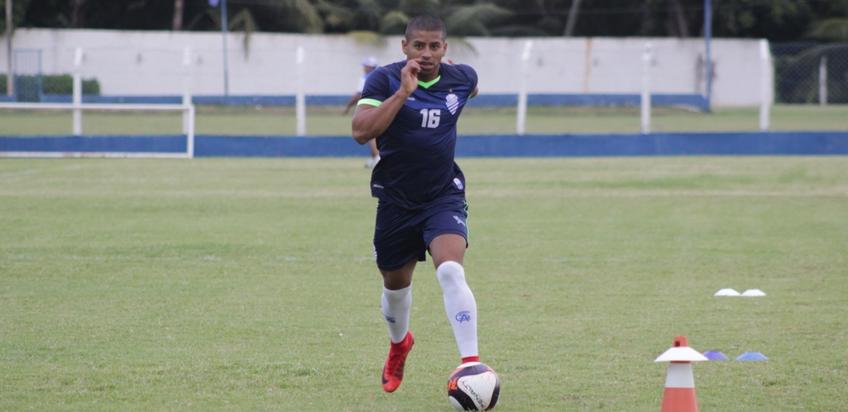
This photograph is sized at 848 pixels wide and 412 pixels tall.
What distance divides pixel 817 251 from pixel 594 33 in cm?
4430

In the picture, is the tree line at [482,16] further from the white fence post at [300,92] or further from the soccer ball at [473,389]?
the soccer ball at [473,389]

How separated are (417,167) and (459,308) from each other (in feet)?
2.59

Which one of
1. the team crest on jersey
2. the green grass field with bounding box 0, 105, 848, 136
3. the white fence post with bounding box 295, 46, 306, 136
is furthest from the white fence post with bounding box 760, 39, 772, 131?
the team crest on jersey

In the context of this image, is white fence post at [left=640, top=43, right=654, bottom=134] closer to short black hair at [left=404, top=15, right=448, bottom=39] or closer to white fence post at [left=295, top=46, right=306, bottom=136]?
white fence post at [left=295, top=46, right=306, bottom=136]

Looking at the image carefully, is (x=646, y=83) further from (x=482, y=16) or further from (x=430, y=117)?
(x=482, y=16)

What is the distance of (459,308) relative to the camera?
20.7ft

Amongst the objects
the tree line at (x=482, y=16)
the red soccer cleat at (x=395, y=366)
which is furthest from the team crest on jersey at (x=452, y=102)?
the tree line at (x=482, y=16)

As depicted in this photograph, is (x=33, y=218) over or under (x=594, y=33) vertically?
under

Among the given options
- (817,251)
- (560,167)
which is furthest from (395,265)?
(560,167)

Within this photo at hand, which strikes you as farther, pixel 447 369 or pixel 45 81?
pixel 45 81

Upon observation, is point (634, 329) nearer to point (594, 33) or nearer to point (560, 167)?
point (560, 167)

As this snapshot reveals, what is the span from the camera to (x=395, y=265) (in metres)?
6.82

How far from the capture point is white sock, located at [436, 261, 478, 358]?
20.5 ft

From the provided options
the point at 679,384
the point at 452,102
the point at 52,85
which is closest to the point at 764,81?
the point at 452,102
